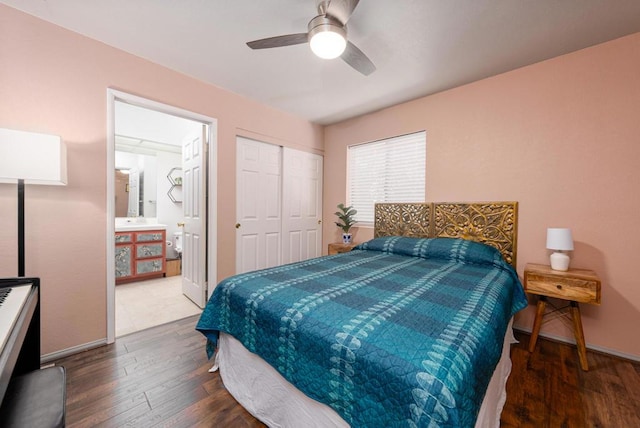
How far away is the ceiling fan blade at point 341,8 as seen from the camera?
4.67 feet

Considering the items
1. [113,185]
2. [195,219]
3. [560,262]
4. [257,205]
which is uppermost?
[113,185]

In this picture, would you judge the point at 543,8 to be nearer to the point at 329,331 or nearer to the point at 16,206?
the point at 329,331

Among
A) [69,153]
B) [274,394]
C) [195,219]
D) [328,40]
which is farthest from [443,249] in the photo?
[69,153]

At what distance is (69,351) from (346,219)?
304 cm

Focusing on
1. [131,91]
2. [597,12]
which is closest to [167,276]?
[131,91]

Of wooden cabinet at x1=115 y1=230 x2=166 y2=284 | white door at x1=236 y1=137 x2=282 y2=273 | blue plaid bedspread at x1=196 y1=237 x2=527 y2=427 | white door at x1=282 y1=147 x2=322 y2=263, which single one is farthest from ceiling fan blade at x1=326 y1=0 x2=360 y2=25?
wooden cabinet at x1=115 y1=230 x2=166 y2=284

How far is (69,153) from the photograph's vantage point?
198cm

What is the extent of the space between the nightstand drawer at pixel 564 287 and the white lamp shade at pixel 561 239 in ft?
0.79

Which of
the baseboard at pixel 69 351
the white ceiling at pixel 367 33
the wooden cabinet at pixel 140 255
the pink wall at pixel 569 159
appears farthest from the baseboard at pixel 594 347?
the wooden cabinet at pixel 140 255

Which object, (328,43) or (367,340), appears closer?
(367,340)

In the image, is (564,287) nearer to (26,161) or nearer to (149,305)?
(26,161)

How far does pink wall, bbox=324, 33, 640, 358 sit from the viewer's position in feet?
6.62

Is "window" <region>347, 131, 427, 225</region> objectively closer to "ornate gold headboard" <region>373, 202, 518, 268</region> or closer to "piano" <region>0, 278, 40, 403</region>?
"ornate gold headboard" <region>373, 202, 518, 268</region>

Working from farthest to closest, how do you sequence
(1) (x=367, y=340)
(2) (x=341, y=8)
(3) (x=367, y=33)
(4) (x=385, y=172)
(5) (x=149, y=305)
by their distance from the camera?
(4) (x=385, y=172) < (5) (x=149, y=305) < (3) (x=367, y=33) < (2) (x=341, y=8) < (1) (x=367, y=340)
